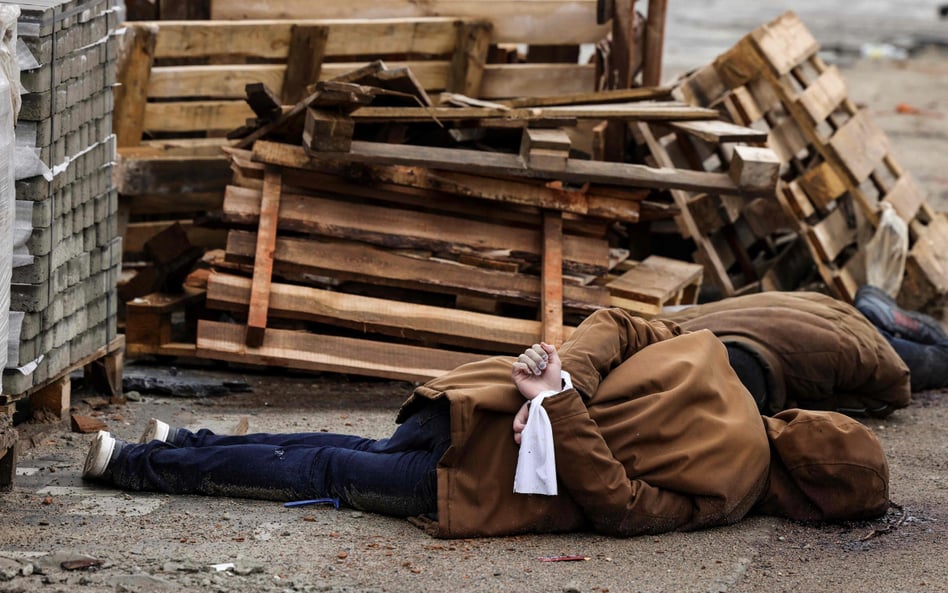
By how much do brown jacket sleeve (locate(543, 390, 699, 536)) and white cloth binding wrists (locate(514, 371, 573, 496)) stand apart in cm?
3

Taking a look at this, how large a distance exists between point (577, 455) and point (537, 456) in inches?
5.4

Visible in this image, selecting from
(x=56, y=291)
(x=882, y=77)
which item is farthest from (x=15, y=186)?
(x=882, y=77)

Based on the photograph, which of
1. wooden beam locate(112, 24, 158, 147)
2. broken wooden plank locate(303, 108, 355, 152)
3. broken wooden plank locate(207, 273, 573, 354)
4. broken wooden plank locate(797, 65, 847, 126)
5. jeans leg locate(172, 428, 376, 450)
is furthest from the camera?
broken wooden plank locate(797, 65, 847, 126)

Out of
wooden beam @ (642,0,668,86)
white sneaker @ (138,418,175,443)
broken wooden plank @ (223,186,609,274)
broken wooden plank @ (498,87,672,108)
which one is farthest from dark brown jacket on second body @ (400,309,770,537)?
wooden beam @ (642,0,668,86)

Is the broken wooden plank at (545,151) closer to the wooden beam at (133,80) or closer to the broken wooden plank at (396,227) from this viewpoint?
the broken wooden plank at (396,227)

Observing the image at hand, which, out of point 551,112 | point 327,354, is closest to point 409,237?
point 327,354

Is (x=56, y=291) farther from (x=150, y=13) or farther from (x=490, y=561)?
(x=150, y=13)

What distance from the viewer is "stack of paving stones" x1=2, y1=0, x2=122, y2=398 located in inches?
190

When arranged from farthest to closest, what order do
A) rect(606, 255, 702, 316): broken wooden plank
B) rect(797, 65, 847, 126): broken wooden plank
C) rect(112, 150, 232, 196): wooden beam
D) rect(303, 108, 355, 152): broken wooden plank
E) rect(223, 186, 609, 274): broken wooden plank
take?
rect(797, 65, 847, 126): broken wooden plank < rect(112, 150, 232, 196): wooden beam < rect(606, 255, 702, 316): broken wooden plank < rect(223, 186, 609, 274): broken wooden plank < rect(303, 108, 355, 152): broken wooden plank

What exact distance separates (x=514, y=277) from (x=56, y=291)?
2568 mm

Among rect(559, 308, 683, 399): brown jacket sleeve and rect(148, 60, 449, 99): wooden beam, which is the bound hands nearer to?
rect(559, 308, 683, 399): brown jacket sleeve

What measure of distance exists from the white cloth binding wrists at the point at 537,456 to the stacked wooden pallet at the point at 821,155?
4071 millimetres

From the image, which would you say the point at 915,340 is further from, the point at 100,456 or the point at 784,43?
the point at 100,456

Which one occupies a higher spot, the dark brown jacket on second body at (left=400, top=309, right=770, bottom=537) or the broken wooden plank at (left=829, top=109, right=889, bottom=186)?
the broken wooden plank at (left=829, top=109, right=889, bottom=186)
